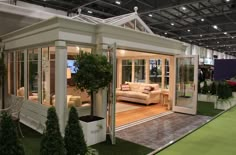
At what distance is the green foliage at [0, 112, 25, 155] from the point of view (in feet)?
7.48

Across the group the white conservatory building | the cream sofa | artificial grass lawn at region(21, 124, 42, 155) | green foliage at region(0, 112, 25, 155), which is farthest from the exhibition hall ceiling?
green foliage at region(0, 112, 25, 155)

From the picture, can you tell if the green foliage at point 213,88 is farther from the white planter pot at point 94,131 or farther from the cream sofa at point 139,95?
the white planter pot at point 94,131

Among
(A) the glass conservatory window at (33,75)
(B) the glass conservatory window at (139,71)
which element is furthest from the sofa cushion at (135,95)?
(A) the glass conservatory window at (33,75)

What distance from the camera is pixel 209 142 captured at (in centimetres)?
442

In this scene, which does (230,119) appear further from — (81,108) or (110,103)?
(81,108)

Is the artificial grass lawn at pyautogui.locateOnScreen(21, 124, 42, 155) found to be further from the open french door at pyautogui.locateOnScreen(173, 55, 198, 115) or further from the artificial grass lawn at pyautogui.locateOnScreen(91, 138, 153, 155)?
the open french door at pyautogui.locateOnScreen(173, 55, 198, 115)

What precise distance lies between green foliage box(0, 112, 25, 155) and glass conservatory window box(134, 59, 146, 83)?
8.51 meters

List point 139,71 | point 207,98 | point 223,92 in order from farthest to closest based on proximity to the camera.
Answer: point 139,71, point 207,98, point 223,92

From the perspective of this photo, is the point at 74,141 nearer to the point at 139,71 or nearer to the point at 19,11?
the point at 19,11

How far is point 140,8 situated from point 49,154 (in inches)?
343

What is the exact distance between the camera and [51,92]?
530cm

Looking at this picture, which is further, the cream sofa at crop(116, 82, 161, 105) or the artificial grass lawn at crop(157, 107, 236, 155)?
the cream sofa at crop(116, 82, 161, 105)

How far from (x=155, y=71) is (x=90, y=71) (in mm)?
7220

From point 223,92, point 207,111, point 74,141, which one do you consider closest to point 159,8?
point 223,92
